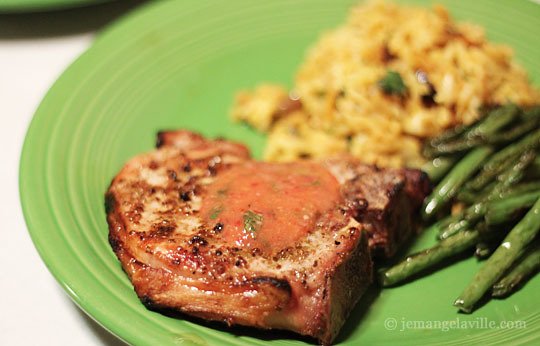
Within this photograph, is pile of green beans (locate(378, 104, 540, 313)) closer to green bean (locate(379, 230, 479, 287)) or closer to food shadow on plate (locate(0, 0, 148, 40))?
green bean (locate(379, 230, 479, 287))

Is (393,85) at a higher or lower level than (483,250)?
higher

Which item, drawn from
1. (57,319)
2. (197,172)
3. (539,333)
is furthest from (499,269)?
(57,319)

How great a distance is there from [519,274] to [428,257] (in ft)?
1.48

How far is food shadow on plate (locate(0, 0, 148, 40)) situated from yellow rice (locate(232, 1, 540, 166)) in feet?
5.75

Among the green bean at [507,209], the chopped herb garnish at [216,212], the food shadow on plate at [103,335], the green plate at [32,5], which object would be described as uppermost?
the green bean at [507,209]

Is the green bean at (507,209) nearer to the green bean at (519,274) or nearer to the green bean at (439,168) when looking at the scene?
the green bean at (519,274)

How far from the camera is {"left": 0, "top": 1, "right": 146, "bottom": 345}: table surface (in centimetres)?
305

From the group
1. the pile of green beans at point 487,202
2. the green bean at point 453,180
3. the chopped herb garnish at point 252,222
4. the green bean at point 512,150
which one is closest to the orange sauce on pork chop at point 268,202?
the chopped herb garnish at point 252,222

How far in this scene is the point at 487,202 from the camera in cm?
319

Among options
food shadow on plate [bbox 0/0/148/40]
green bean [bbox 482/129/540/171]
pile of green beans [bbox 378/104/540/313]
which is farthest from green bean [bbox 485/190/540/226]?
food shadow on plate [bbox 0/0/148/40]

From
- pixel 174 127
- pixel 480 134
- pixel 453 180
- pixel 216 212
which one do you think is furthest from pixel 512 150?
pixel 174 127

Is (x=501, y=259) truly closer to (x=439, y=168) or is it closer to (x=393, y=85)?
(x=439, y=168)

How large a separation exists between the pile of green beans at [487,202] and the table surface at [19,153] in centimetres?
170

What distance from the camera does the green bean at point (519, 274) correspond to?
9.71 ft
